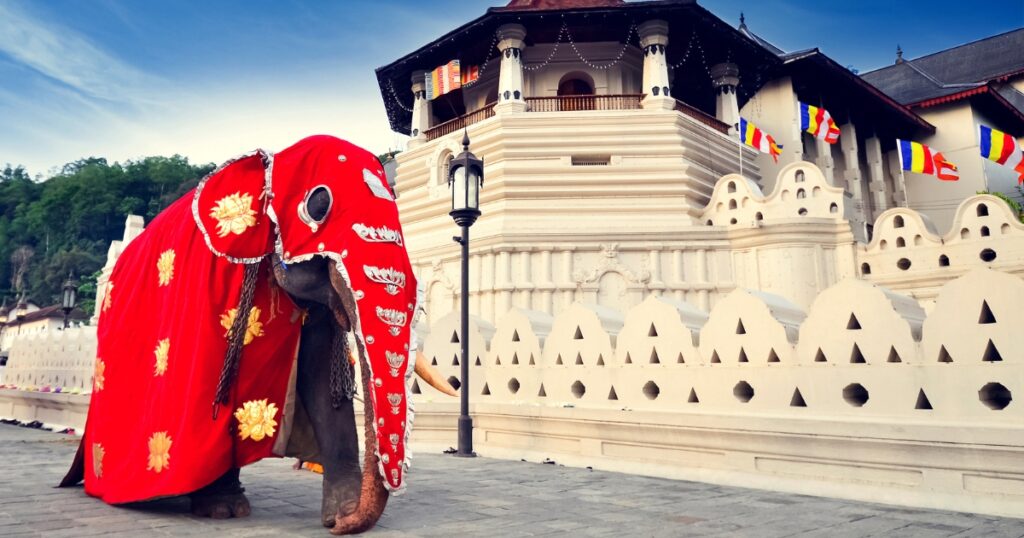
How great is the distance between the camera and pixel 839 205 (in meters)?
16.6

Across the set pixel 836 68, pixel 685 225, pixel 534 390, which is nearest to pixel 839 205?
pixel 685 225

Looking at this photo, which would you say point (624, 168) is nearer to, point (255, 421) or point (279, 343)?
point (279, 343)

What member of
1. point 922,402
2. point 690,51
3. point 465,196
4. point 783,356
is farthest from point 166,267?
point 690,51

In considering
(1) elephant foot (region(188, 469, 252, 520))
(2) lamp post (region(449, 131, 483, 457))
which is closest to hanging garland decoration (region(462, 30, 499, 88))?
(2) lamp post (region(449, 131, 483, 457))

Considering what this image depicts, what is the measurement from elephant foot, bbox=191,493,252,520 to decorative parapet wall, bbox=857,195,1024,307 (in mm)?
14136

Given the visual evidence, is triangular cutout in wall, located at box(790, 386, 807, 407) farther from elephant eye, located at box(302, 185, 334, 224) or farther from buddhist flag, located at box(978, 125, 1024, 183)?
buddhist flag, located at box(978, 125, 1024, 183)

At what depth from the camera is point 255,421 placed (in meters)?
4.49

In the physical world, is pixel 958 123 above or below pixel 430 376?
above

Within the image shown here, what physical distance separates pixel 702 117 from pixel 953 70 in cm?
2482

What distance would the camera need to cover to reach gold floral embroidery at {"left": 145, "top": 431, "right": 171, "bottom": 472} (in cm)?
450

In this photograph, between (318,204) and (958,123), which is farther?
(958,123)

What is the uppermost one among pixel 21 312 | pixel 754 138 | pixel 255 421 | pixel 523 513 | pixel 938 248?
pixel 754 138

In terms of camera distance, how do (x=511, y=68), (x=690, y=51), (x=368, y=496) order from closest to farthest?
(x=368, y=496), (x=511, y=68), (x=690, y=51)

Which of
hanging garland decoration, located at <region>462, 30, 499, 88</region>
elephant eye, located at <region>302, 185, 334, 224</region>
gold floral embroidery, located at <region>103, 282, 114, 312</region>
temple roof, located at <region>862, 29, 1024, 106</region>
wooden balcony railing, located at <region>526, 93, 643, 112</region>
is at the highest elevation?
temple roof, located at <region>862, 29, 1024, 106</region>
